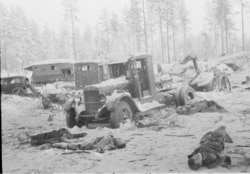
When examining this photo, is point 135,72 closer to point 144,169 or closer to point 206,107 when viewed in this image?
point 206,107

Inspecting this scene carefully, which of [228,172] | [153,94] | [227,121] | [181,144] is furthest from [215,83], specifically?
[228,172]

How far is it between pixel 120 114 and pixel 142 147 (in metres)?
2.13

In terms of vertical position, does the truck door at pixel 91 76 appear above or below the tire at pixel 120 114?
above

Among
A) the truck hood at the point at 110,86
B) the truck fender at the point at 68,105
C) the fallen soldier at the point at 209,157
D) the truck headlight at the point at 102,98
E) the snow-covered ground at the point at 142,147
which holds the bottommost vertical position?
the snow-covered ground at the point at 142,147

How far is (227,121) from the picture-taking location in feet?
23.5

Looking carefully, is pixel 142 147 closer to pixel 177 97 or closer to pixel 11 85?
pixel 11 85

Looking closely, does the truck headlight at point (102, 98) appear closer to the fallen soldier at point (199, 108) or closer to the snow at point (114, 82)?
the snow at point (114, 82)

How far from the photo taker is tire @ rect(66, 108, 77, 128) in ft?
26.7

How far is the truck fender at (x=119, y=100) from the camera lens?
7281 millimetres

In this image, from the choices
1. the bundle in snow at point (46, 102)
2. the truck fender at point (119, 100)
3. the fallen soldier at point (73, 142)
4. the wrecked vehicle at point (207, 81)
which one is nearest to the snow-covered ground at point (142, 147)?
the fallen soldier at point (73, 142)

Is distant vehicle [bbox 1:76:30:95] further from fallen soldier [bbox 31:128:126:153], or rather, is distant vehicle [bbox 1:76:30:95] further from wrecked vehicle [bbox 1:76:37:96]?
fallen soldier [bbox 31:128:126:153]

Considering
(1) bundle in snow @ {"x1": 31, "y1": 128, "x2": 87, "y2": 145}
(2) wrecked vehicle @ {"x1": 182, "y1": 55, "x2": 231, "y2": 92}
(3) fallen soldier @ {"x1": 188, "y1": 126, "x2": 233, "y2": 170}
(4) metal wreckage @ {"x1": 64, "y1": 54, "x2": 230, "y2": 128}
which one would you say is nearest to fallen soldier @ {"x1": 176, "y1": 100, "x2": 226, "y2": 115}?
(4) metal wreckage @ {"x1": 64, "y1": 54, "x2": 230, "y2": 128}

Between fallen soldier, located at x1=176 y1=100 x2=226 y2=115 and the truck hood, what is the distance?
1.96 metres

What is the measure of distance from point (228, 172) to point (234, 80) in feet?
51.8
